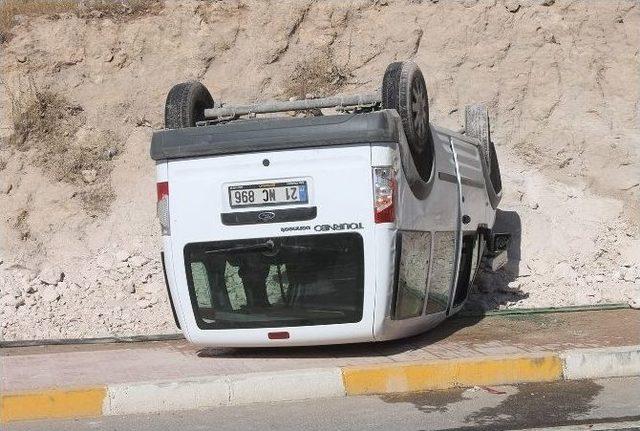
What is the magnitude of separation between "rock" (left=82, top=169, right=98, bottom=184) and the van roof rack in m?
4.59

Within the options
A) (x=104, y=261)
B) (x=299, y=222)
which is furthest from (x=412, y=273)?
(x=104, y=261)

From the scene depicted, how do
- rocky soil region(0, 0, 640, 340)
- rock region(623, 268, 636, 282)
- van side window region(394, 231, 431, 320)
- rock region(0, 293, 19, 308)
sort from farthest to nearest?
rocky soil region(0, 0, 640, 340) → rock region(623, 268, 636, 282) → rock region(0, 293, 19, 308) → van side window region(394, 231, 431, 320)

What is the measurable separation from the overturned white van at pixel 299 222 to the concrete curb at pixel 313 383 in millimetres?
477

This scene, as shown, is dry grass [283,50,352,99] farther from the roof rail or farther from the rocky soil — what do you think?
the roof rail

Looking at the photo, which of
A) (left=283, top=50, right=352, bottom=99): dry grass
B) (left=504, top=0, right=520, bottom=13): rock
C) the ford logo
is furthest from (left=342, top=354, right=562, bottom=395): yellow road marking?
(left=504, top=0, right=520, bottom=13): rock

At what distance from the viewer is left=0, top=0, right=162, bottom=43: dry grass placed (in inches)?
587

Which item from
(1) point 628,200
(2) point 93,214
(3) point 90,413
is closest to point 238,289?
(3) point 90,413

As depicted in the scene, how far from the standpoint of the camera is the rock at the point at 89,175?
1305 cm

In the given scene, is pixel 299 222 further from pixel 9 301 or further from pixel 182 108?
pixel 9 301

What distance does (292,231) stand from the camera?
7.66 meters

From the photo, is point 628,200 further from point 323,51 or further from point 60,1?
point 60,1

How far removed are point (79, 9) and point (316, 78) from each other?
3.81 m

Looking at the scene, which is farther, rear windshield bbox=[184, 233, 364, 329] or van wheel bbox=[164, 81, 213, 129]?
van wheel bbox=[164, 81, 213, 129]

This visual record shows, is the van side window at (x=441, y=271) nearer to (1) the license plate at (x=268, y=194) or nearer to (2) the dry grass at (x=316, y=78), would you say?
(1) the license plate at (x=268, y=194)
